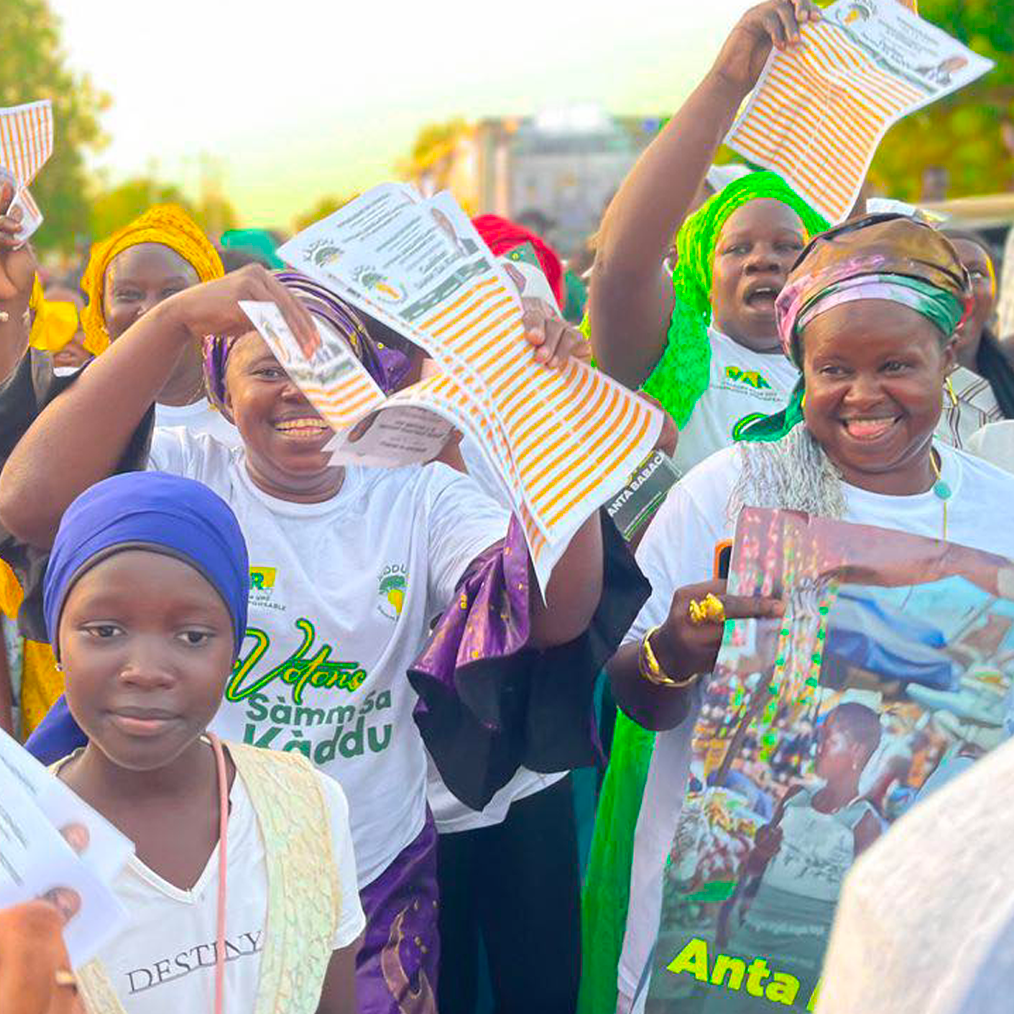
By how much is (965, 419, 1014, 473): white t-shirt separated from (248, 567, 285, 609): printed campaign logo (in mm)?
1608

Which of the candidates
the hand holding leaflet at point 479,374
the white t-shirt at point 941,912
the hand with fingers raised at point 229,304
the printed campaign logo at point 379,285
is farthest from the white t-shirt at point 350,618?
the white t-shirt at point 941,912

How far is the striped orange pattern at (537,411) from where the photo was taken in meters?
2.49

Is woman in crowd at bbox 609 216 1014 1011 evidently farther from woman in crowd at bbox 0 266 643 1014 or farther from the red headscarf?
the red headscarf

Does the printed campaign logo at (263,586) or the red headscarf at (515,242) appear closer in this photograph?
the printed campaign logo at (263,586)

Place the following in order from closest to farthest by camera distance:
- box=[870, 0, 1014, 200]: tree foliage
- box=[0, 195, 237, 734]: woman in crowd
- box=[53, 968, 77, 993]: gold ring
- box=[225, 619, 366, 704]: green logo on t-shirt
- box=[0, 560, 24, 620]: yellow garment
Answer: box=[53, 968, 77, 993]: gold ring
box=[225, 619, 366, 704]: green logo on t-shirt
box=[0, 195, 237, 734]: woman in crowd
box=[0, 560, 24, 620]: yellow garment
box=[870, 0, 1014, 200]: tree foliage

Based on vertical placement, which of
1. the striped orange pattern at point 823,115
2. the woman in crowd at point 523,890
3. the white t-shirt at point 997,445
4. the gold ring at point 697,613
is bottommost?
the woman in crowd at point 523,890

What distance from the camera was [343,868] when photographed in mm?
2674

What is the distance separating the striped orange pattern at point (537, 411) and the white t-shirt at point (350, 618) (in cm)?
62

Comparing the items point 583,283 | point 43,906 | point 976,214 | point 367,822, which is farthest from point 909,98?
point 976,214

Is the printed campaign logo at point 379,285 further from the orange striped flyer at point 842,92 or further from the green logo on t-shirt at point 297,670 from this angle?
the orange striped flyer at point 842,92

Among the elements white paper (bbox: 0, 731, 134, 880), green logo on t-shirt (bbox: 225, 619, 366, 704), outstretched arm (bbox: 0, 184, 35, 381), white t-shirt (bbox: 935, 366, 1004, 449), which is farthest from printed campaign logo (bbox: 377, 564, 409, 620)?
white t-shirt (bbox: 935, 366, 1004, 449)

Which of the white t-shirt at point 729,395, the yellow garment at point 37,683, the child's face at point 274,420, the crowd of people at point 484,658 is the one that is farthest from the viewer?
the white t-shirt at point 729,395

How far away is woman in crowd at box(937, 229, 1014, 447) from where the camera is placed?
4.38 m

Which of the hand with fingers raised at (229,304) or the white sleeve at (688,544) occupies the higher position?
the hand with fingers raised at (229,304)
